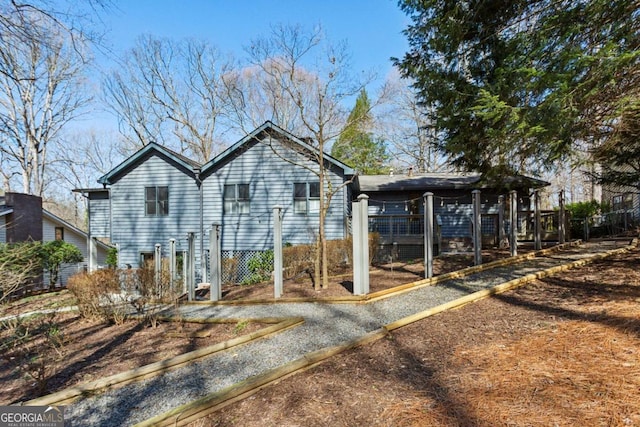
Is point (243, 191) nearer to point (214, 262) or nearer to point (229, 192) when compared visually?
point (229, 192)

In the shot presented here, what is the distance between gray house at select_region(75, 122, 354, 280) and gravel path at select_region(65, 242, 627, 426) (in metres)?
7.05

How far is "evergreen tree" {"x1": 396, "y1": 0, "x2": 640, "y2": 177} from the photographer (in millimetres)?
4848

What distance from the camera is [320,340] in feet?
14.5

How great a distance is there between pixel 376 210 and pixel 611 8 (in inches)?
463

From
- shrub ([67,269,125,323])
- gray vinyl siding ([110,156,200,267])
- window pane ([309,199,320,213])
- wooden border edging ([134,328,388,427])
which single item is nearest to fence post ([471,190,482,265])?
wooden border edging ([134,328,388,427])

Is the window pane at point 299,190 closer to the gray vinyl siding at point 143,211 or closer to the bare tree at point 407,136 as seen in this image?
the gray vinyl siding at point 143,211

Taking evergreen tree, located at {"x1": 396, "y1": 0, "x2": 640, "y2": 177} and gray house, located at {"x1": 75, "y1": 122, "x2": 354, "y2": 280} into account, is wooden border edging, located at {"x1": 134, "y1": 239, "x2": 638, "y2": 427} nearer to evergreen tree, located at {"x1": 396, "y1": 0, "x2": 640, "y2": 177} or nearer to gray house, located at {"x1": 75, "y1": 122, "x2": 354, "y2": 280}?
evergreen tree, located at {"x1": 396, "y1": 0, "x2": 640, "y2": 177}

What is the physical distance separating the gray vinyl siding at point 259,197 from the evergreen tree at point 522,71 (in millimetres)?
6553

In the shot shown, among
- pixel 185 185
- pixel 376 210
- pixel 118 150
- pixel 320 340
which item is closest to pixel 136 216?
pixel 185 185

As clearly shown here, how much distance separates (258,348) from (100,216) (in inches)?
579

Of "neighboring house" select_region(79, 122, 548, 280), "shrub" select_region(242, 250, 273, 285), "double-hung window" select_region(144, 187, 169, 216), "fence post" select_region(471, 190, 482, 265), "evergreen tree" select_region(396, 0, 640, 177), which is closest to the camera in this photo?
"evergreen tree" select_region(396, 0, 640, 177)

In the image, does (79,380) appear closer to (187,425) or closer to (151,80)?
(187,425)

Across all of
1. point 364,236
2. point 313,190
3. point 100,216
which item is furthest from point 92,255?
point 364,236

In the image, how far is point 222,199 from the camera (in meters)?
14.4
